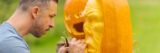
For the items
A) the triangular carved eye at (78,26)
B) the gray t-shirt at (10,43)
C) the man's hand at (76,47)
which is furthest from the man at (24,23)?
the triangular carved eye at (78,26)

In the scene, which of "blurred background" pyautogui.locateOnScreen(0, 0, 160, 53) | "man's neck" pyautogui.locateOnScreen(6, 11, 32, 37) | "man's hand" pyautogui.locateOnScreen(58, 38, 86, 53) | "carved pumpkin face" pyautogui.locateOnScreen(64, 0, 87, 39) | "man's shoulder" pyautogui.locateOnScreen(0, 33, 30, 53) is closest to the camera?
"man's shoulder" pyautogui.locateOnScreen(0, 33, 30, 53)

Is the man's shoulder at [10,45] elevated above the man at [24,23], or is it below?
below

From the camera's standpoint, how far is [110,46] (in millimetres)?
3480

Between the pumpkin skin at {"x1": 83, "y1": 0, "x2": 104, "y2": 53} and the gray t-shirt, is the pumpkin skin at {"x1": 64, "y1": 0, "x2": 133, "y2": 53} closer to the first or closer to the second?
the pumpkin skin at {"x1": 83, "y1": 0, "x2": 104, "y2": 53}

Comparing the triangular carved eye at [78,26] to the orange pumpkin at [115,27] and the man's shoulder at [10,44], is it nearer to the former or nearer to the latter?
the orange pumpkin at [115,27]

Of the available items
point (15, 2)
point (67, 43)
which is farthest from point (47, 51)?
point (67, 43)

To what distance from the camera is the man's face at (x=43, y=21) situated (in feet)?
10.9

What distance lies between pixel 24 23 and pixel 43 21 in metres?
0.17

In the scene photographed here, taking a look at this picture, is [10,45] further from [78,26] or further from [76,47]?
[78,26]

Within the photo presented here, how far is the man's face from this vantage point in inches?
131

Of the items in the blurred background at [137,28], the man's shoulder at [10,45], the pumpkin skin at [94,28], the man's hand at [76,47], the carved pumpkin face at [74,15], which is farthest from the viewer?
the blurred background at [137,28]

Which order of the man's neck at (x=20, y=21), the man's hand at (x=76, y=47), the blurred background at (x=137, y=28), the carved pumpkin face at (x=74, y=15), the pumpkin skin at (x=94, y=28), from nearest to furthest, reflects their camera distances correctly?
the man's neck at (x=20, y=21)
the pumpkin skin at (x=94, y=28)
the man's hand at (x=76, y=47)
the carved pumpkin face at (x=74, y=15)
the blurred background at (x=137, y=28)

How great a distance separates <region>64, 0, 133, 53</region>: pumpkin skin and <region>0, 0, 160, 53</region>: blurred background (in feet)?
11.0

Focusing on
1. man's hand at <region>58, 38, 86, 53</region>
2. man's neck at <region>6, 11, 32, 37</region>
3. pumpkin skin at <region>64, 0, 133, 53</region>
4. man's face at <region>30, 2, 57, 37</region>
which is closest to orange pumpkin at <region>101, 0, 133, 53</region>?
pumpkin skin at <region>64, 0, 133, 53</region>
